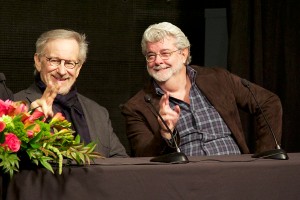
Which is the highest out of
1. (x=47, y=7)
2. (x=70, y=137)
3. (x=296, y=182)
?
(x=47, y=7)

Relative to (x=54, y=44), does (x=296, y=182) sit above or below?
below

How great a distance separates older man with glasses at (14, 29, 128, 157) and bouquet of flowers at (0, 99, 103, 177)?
A: 1068mm

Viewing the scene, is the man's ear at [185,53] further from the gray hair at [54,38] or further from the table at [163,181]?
the table at [163,181]

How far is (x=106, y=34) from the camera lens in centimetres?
456

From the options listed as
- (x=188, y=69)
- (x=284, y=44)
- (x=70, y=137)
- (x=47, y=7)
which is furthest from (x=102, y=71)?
(x=70, y=137)

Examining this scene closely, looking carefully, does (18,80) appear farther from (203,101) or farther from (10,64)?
(203,101)

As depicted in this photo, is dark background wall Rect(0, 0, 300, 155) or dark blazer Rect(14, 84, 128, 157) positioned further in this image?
dark background wall Rect(0, 0, 300, 155)

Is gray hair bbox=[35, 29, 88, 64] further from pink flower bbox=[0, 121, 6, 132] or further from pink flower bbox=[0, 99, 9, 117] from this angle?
pink flower bbox=[0, 121, 6, 132]

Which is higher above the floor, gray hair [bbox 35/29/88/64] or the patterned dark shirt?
gray hair [bbox 35/29/88/64]

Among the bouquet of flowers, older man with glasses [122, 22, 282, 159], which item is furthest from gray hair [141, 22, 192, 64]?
the bouquet of flowers

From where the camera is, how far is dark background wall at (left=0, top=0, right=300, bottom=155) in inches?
171

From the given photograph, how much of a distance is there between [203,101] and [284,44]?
1.35 m

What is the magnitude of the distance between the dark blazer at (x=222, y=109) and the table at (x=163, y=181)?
2.98 feet

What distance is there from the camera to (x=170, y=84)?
365 centimetres
